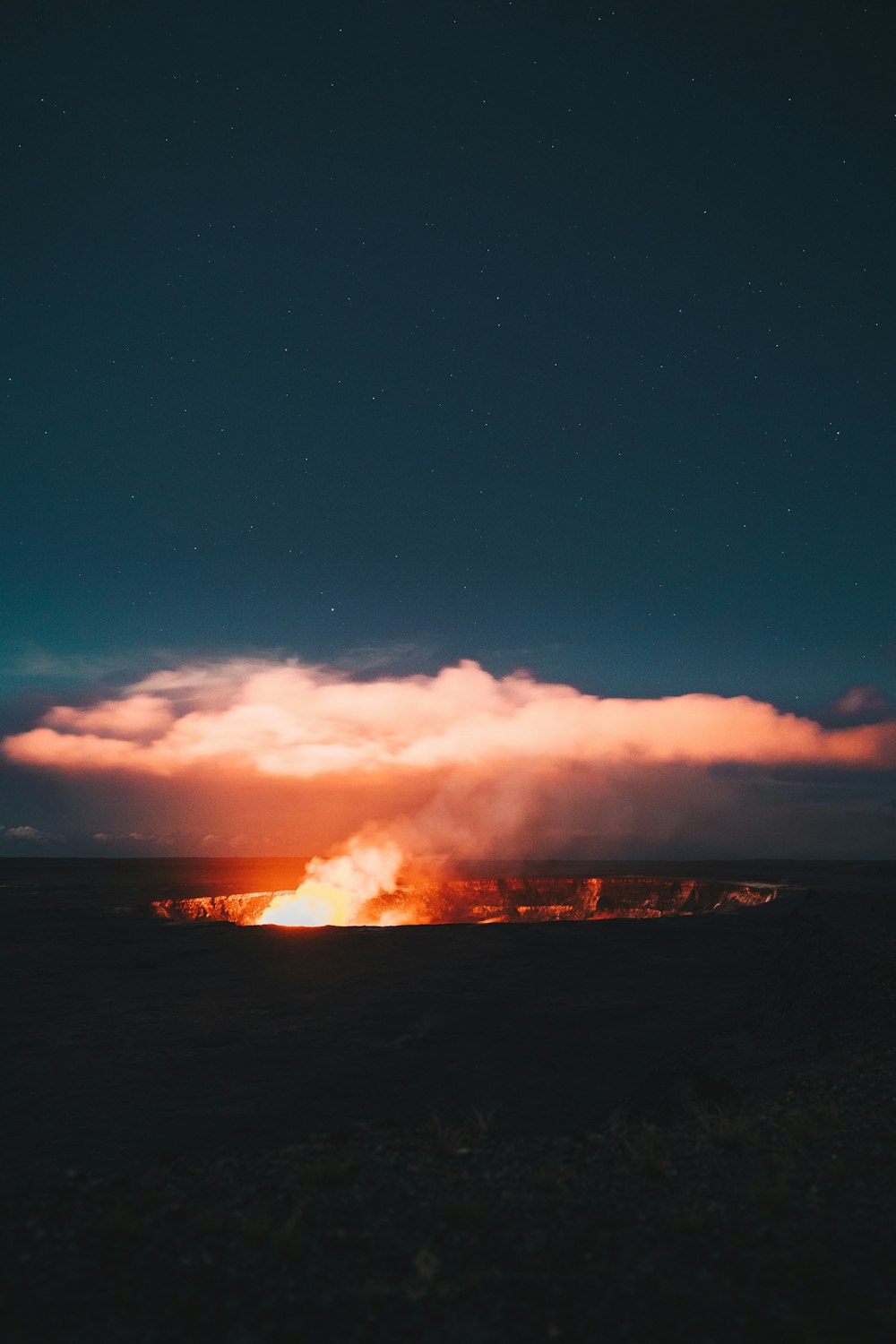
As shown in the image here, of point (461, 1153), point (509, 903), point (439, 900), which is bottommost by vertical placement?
point (509, 903)

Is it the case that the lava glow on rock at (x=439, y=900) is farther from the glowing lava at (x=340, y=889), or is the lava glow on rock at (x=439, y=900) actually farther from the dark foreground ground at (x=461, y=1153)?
the dark foreground ground at (x=461, y=1153)

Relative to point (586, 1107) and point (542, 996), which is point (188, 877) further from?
point (586, 1107)

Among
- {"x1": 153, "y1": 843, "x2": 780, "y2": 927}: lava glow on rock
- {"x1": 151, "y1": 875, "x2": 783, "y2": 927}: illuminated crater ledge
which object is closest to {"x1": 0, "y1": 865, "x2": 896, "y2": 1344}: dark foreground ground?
{"x1": 151, "y1": 875, "x2": 783, "y2": 927}: illuminated crater ledge

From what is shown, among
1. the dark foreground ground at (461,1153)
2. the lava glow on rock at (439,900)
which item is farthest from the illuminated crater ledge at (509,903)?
the dark foreground ground at (461,1153)

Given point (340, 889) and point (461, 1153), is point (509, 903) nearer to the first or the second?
point (340, 889)

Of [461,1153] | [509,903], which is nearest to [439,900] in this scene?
[509,903]

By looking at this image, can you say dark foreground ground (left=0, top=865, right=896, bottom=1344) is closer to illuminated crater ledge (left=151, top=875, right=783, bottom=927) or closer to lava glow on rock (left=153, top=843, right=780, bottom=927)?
illuminated crater ledge (left=151, top=875, right=783, bottom=927)
